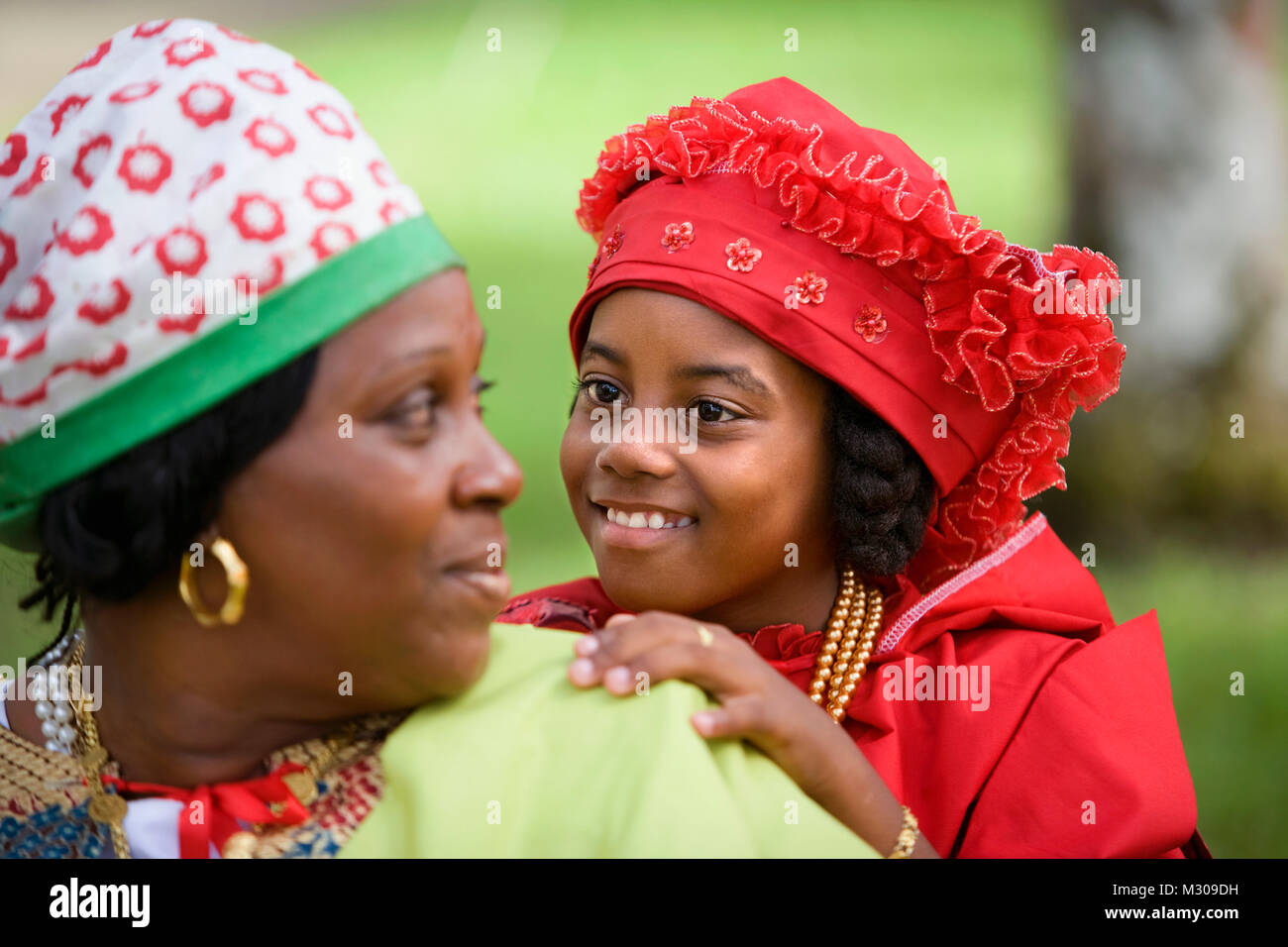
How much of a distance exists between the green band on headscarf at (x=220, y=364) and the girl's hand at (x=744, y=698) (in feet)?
2.07

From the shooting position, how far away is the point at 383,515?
1.90 meters

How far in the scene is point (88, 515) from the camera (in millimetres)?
1935

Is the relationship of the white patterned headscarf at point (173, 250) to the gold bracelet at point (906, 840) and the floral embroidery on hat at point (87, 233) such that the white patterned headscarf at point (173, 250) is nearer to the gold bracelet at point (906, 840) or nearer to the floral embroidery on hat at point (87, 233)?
the floral embroidery on hat at point (87, 233)

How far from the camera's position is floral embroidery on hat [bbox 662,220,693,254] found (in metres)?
3.14

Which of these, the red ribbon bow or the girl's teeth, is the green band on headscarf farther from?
the girl's teeth

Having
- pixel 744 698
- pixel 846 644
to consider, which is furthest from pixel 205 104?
pixel 846 644

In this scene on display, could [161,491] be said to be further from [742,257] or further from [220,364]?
[742,257]

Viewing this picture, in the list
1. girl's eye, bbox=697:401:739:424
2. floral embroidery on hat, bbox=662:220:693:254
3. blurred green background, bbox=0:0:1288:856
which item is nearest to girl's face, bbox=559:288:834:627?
girl's eye, bbox=697:401:739:424

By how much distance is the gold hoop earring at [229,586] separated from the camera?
191 cm

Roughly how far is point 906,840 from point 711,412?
1102mm

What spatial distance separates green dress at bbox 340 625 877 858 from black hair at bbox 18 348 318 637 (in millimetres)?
449

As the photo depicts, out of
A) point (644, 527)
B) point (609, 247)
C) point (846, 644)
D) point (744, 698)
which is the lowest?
point (744, 698)

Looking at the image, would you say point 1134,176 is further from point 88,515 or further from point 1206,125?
point 88,515

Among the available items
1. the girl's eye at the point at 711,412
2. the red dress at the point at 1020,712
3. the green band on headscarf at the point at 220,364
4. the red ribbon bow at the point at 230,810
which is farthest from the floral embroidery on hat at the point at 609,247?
the red ribbon bow at the point at 230,810
